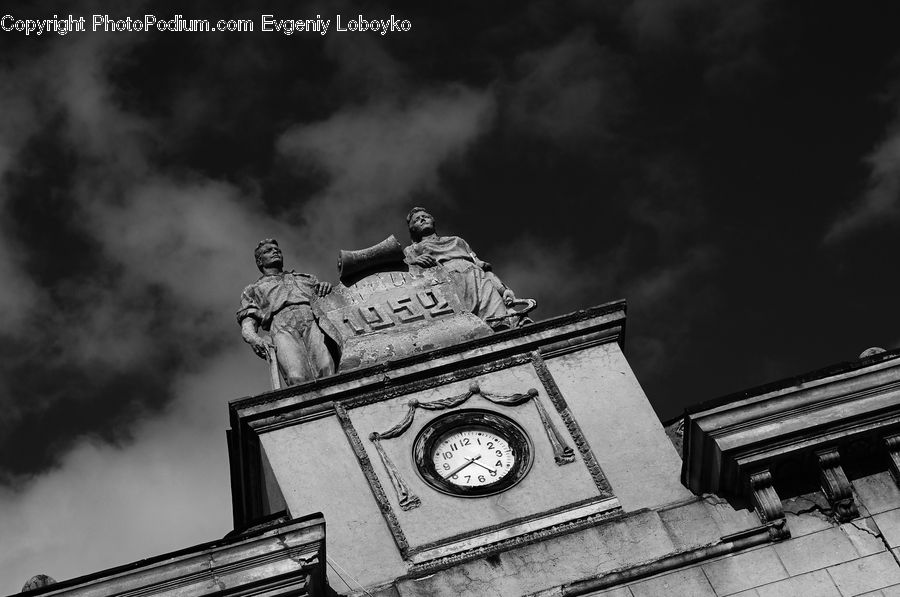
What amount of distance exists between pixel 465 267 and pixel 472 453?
3253mm

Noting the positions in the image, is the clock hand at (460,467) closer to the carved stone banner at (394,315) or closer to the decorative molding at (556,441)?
the decorative molding at (556,441)

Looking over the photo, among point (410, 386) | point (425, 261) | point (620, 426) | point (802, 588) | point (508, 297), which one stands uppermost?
point (425, 261)

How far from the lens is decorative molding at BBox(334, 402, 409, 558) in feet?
58.9

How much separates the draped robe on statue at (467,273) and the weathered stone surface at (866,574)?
5121 millimetres

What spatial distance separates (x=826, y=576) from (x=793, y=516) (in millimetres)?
790

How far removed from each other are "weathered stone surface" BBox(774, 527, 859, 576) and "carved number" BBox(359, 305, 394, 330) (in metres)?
5.43

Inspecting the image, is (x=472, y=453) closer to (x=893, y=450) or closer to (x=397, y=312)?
(x=397, y=312)

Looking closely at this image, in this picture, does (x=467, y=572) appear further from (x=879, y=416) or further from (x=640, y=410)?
(x=879, y=416)

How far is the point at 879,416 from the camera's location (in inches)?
704

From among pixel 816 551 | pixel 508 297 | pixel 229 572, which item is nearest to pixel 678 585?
pixel 816 551

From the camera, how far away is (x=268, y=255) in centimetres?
2169

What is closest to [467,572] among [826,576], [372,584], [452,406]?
[372,584]

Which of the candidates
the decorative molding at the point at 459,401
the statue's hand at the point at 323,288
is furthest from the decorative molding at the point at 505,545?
the statue's hand at the point at 323,288

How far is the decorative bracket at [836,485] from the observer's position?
691 inches
